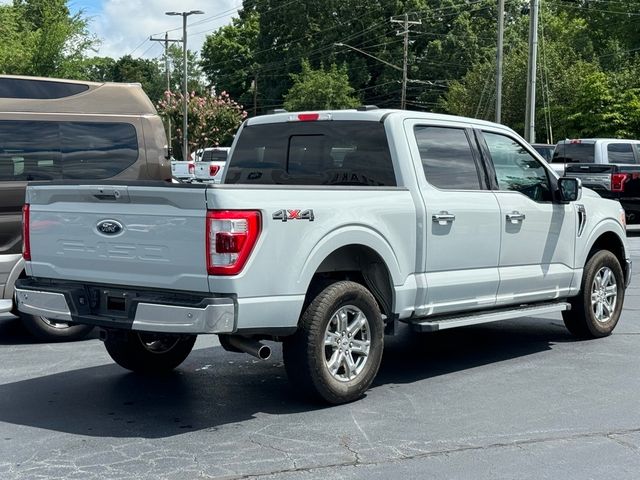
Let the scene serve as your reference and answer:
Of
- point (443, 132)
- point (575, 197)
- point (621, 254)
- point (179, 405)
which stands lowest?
point (179, 405)

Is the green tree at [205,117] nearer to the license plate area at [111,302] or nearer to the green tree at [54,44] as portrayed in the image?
the green tree at [54,44]

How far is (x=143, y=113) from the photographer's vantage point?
10.0 meters

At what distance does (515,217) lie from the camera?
7.95 metres

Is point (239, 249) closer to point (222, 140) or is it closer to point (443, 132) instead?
point (443, 132)

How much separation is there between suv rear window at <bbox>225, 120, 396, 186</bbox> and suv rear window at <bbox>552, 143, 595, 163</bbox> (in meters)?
16.4

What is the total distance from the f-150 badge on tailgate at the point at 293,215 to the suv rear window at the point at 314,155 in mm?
1185

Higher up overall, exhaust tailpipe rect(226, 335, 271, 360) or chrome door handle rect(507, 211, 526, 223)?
chrome door handle rect(507, 211, 526, 223)

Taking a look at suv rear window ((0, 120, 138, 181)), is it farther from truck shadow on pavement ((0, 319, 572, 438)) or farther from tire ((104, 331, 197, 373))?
tire ((104, 331, 197, 373))

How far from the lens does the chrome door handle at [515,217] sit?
790 cm

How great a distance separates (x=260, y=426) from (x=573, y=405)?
2.17 m

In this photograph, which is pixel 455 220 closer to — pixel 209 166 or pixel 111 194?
pixel 111 194

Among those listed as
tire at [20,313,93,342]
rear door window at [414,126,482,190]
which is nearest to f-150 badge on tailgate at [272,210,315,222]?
rear door window at [414,126,482,190]

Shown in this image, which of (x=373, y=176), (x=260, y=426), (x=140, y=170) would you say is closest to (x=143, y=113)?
(x=140, y=170)

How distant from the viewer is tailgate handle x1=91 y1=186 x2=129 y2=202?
6133mm
